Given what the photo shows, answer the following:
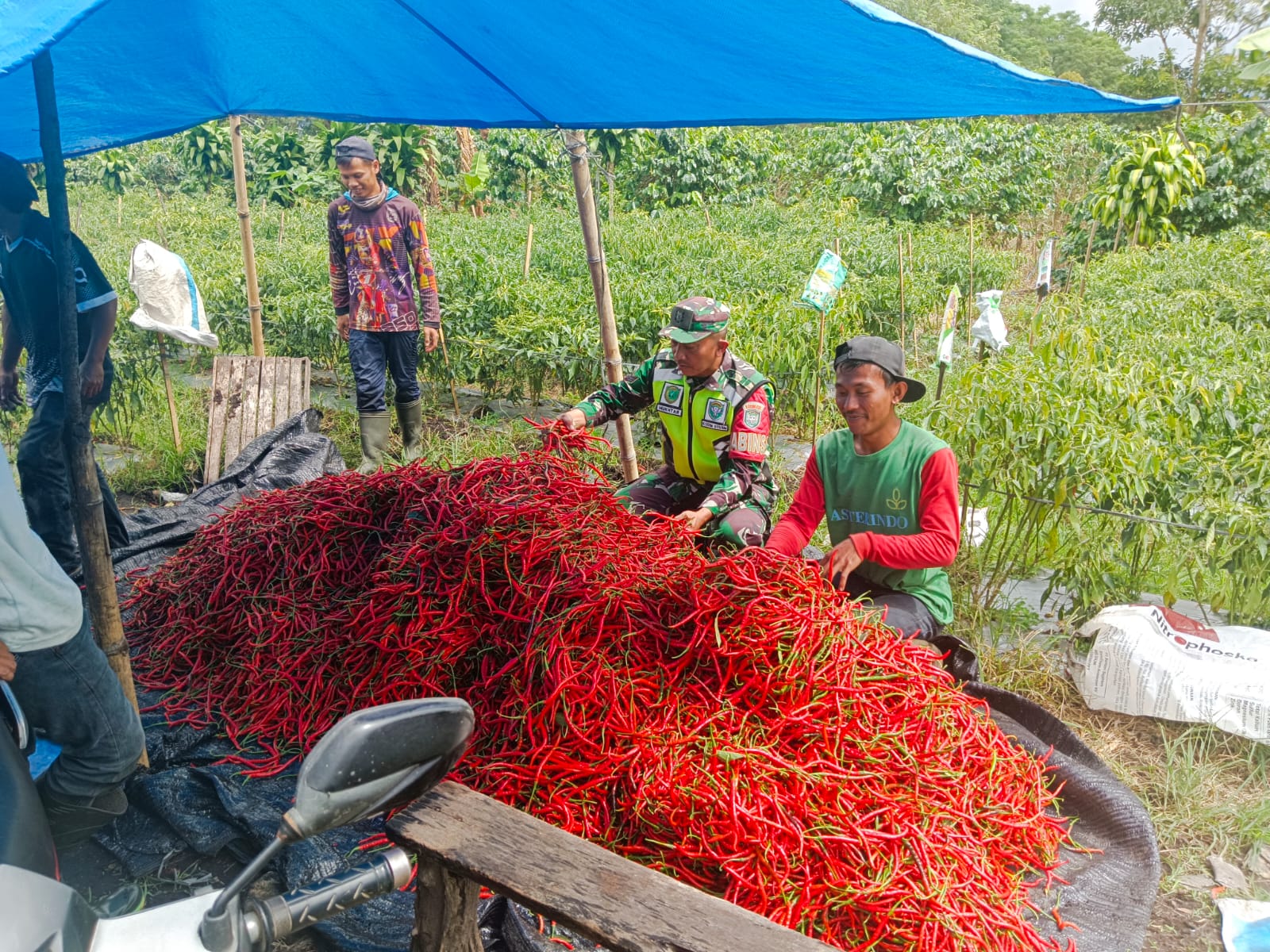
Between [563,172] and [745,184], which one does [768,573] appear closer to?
[563,172]

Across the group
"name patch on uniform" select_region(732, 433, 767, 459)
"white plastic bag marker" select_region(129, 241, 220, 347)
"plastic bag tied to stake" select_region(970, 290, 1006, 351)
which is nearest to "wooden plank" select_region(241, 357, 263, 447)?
"white plastic bag marker" select_region(129, 241, 220, 347)

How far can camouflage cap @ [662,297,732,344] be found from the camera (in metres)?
3.87

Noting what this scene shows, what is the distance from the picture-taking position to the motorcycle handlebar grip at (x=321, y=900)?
49.3 inches

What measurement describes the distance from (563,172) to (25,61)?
877 inches

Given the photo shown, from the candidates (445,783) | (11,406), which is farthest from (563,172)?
(445,783)

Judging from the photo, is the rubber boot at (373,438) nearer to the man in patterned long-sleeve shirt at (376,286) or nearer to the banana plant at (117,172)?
the man in patterned long-sleeve shirt at (376,286)

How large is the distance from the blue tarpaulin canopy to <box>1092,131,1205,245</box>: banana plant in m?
13.6

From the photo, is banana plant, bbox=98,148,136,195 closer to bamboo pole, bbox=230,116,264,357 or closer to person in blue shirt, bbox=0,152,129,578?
bamboo pole, bbox=230,116,264,357

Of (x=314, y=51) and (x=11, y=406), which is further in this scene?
(x=11, y=406)

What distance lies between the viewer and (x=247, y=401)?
5.93 meters

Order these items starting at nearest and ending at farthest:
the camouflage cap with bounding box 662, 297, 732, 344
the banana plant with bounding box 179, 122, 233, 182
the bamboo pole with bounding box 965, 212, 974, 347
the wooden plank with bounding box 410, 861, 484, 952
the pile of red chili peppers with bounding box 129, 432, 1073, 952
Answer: the wooden plank with bounding box 410, 861, 484, 952 → the pile of red chili peppers with bounding box 129, 432, 1073, 952 → the camouflage cap with bounding box 662, 297, 732, 344 → the bamboo pole with bounding box 965, 212, 974, 347 → the banana plant with bounding box 179, 122, 233, 182

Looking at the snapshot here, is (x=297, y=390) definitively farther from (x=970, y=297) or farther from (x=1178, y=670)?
(x=970, y=297)

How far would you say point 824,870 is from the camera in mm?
2199

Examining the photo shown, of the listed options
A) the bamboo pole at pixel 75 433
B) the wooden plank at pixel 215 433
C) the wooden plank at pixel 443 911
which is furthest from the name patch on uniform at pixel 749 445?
the wooden plank at pixel 215 433
